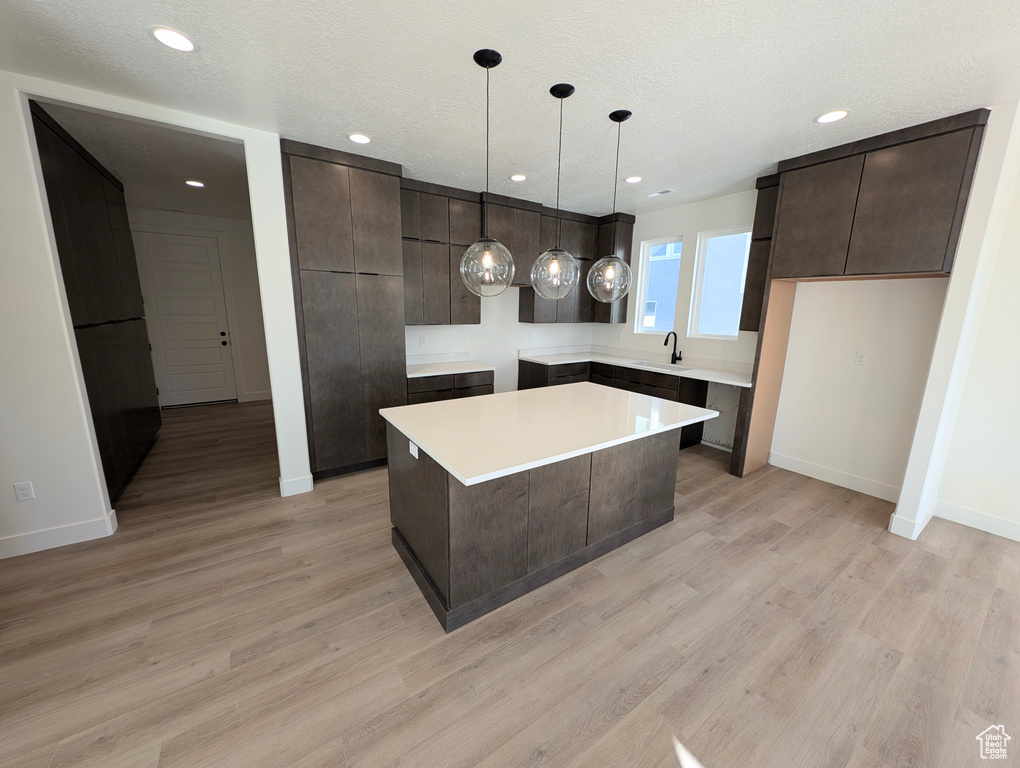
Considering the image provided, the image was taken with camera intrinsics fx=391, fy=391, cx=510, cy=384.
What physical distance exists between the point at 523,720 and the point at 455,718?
0.26 metres

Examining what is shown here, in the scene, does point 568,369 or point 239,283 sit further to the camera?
point 239,283

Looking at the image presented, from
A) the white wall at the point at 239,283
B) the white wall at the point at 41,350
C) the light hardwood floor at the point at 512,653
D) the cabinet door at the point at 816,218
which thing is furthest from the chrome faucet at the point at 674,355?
the white wall at the point at 239,283

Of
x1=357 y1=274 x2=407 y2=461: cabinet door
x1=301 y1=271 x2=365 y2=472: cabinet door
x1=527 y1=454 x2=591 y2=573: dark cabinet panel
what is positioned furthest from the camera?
x1=357 y1=274 x2=407 y2=461: cabinet door

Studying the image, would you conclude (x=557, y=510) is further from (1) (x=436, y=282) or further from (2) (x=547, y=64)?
(1) (x=436, y=282)

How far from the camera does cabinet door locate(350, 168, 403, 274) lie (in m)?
3.10

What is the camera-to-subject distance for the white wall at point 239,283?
520 cm

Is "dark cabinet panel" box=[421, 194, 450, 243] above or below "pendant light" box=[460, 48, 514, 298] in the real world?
above

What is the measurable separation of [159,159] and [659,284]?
498cm

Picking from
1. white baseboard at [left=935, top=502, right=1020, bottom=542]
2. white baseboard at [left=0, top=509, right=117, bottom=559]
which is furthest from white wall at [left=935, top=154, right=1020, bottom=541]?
white baseboard at [left=0, top=509, right=117, bottom=559]

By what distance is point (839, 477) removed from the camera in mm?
3395

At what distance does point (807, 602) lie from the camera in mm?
2072

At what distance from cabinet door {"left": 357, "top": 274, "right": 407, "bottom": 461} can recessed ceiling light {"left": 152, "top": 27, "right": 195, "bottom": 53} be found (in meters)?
1.58

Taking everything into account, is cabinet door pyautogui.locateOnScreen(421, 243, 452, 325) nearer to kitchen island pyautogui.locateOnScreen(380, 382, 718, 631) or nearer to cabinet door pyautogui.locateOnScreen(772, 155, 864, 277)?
kitchen island pyautogui.locateOnScreen(380, 382, 718, 631)

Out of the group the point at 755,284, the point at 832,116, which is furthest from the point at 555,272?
A: the point at 755,284
